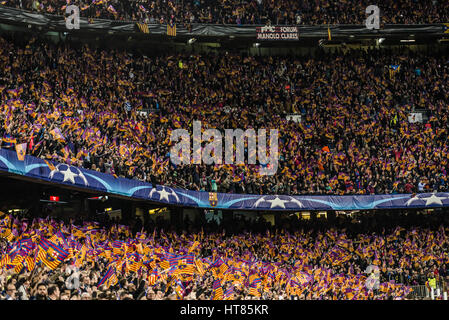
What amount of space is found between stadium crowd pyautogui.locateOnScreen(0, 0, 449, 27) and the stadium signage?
2.84 ft

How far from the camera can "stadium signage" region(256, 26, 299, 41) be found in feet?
118

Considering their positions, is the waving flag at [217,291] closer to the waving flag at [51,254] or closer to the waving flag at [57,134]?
the waving flag at [51,254]

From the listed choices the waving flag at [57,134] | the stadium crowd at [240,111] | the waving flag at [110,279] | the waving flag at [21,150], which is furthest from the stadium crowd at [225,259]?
the waving flag at [57,134]

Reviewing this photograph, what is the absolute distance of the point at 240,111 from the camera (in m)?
32.8

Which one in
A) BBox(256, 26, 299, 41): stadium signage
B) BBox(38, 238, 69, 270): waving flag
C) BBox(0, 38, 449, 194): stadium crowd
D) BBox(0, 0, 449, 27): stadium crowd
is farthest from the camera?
BBox(256, 26, 299, 41): stadium signage

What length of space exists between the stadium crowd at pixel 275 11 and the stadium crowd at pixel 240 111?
229 centimetres

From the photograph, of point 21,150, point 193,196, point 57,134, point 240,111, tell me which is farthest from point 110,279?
point 240,111

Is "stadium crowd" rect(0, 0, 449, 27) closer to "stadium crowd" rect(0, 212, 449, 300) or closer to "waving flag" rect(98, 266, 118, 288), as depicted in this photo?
"stadium crowd" rect(0, 212, 449, 300)

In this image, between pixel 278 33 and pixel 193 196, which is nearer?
pixel 193 196

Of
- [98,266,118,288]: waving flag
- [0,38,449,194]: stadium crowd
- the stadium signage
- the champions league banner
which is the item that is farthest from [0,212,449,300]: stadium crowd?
the stadium signage

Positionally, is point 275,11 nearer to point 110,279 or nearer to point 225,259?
point 225,259

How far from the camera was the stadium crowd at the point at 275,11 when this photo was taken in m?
33.6

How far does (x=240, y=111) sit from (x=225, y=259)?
42.3 feet

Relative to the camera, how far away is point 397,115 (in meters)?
34.2
